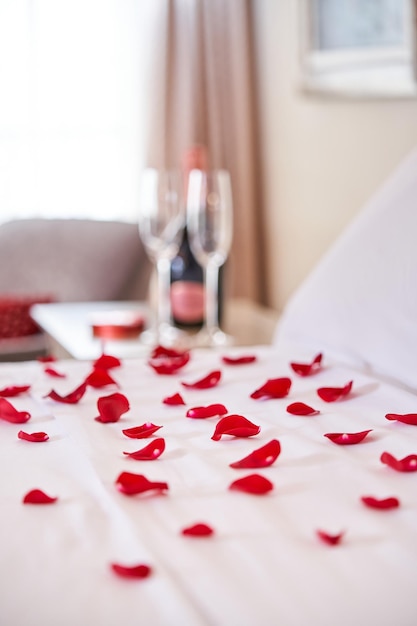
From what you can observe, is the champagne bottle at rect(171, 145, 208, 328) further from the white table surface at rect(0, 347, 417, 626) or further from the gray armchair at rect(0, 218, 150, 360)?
the white table surface at rect(0, 347, 417, 626)

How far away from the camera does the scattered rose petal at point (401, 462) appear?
2.86ft

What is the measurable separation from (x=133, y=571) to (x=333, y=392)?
557 millimetres

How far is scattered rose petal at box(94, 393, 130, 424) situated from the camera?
107 cm

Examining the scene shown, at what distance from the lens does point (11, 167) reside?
3.18m

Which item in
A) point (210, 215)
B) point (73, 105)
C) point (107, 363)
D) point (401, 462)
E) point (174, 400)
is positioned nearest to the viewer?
point (401, 462)

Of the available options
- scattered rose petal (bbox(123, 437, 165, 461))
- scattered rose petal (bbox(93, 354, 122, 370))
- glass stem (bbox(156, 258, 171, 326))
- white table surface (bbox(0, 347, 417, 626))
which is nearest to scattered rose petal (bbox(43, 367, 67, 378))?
scattered rose petal (bbox(93, 354, 122, 370))

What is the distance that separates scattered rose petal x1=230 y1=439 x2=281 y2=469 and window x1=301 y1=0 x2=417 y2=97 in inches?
56.6

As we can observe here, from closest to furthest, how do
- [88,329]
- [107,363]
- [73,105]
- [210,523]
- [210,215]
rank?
[210,523] < [107,363] < [210,215] < [88,329] < [73,105]

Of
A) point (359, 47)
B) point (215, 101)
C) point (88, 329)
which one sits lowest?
point (88, 329)

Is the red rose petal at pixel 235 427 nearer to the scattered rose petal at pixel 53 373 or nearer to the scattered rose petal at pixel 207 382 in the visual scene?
the scattered rose petal at pixel 207 382

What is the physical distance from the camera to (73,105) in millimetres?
3199

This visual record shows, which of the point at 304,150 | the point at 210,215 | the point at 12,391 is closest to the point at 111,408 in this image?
the point at 12,391

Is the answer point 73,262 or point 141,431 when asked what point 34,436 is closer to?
point 141,431

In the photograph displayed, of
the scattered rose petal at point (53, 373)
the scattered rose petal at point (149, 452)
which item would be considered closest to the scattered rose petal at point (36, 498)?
the scattered rose petal at point (149, 452)
